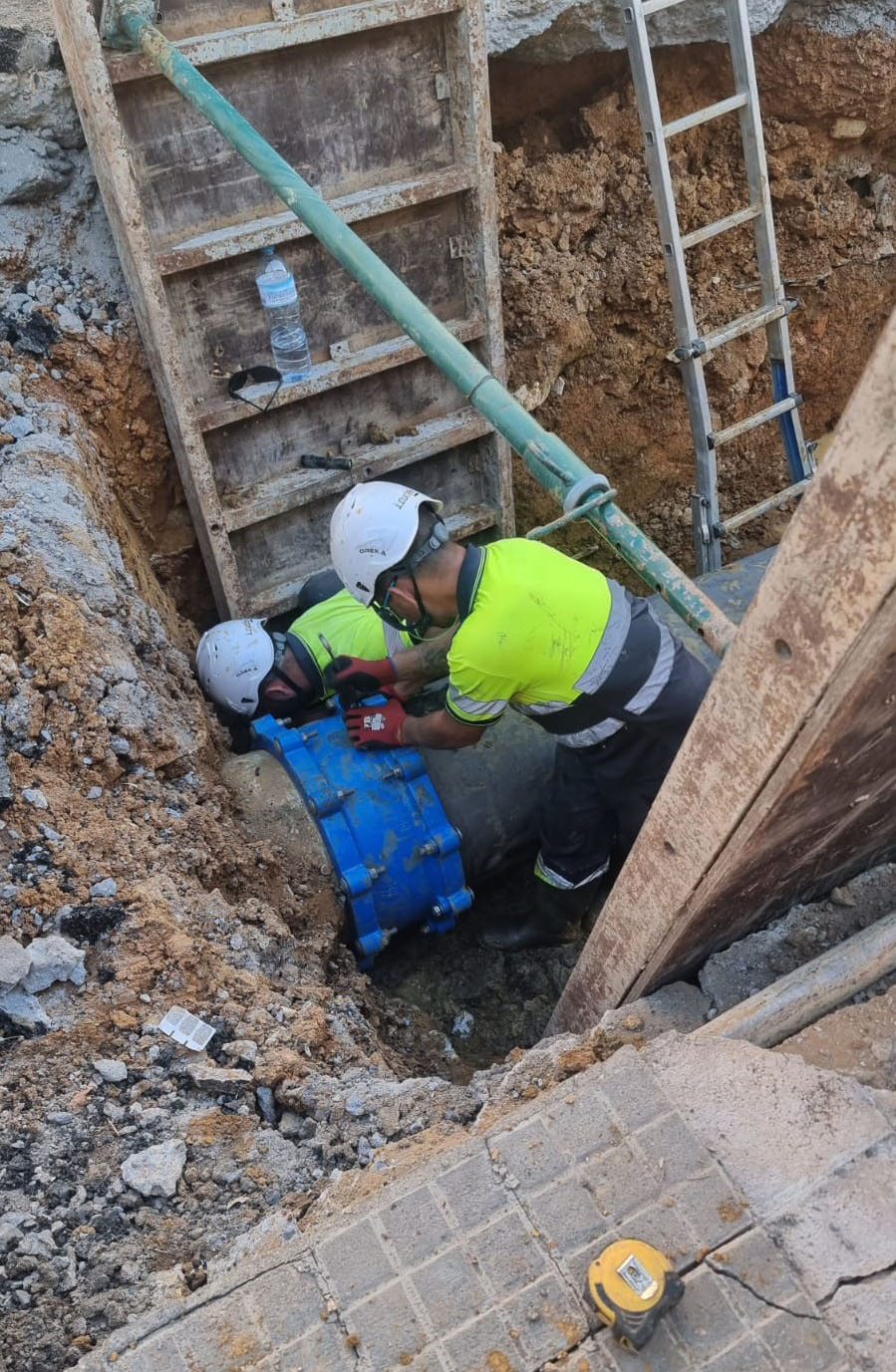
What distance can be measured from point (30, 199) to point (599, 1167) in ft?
13.0

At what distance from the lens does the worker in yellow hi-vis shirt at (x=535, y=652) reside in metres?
3.20

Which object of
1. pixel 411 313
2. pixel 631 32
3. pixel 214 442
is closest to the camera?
pixel 411 313

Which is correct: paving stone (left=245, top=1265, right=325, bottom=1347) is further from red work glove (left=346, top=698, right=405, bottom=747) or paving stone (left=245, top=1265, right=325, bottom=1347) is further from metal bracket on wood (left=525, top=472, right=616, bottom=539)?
red work glove (left=346, top=698, right=405, bottom=747)

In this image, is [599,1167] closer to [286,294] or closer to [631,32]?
[286,294]

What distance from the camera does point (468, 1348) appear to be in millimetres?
1715

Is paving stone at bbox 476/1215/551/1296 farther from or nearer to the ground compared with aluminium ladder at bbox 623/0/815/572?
nearer to the ground

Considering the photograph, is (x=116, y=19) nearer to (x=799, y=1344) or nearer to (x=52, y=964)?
(x=52, y=964)

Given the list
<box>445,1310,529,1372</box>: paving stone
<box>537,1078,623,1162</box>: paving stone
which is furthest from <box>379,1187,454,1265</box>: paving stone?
<box>537,1078,623,1162</box>: paving stone

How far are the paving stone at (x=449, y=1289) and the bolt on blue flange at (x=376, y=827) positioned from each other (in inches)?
76.7

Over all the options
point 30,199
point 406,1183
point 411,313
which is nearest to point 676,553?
point 411,313

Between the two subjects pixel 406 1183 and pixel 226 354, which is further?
pixel 226 354

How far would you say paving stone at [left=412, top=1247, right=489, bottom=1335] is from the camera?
175 cm

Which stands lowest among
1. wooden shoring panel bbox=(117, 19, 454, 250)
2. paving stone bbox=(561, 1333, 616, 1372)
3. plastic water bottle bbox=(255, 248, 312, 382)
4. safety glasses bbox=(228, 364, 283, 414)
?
paving stone bbox=(561, 1333, 616, 1372)

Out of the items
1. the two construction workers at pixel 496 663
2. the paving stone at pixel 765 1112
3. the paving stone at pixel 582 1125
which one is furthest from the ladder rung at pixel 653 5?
the paving stone at pixel 582 1125
